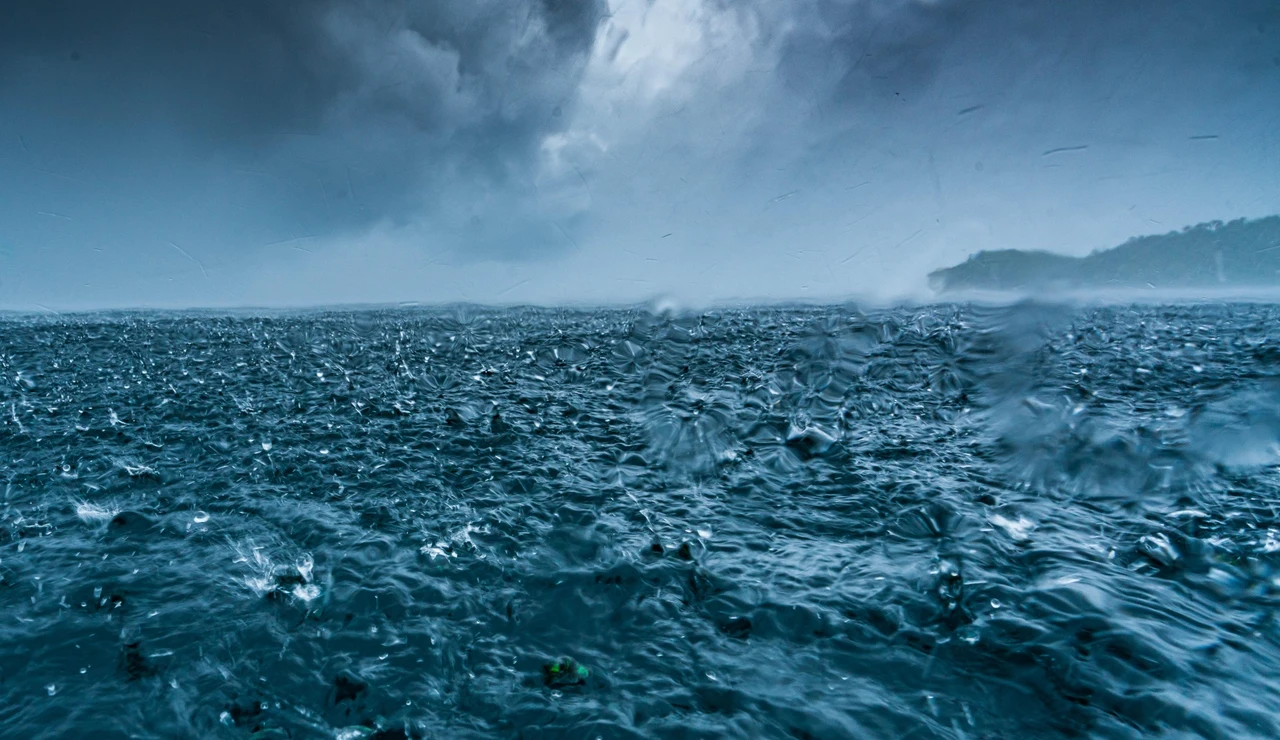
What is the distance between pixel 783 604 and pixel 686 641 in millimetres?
1381

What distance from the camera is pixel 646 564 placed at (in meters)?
7.56

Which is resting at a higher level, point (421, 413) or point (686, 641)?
point (421, 413)

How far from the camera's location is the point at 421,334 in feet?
120

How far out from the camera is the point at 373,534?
27.5ft

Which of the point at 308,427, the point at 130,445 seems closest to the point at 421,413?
the point at 308,427

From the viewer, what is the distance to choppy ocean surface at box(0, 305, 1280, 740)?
5008 mm

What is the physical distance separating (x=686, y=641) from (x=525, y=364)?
1878 cm

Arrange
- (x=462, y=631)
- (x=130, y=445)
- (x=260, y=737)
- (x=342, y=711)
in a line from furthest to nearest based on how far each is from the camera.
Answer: (x=130, y=445) < (x=462, y=631) < (x=342, y=711) < (x=260, y=737)

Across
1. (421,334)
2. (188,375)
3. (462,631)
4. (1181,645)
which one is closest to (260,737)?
(462,631)

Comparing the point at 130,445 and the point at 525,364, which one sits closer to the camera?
the point at 130,445

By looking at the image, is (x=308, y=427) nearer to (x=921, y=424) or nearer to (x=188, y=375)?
(x=188, y=375)

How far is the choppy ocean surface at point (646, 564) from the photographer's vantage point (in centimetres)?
501

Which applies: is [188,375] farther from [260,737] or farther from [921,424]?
[921,424]

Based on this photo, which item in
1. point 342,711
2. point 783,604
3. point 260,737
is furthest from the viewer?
point 783,604
